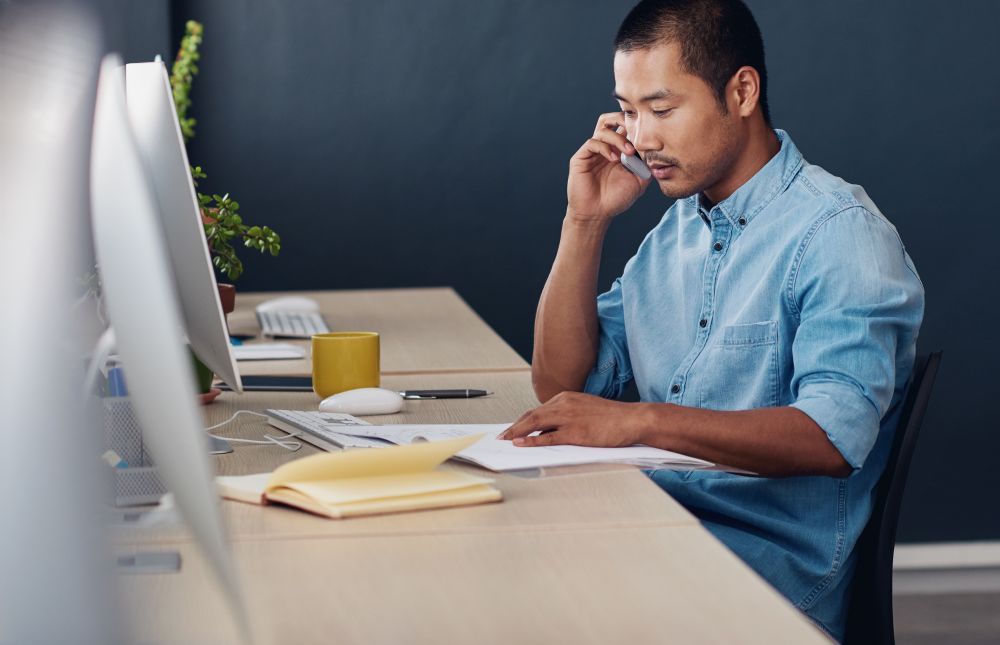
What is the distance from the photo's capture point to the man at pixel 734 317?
135 centimetres

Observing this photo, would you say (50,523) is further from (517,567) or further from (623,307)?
(623,307)

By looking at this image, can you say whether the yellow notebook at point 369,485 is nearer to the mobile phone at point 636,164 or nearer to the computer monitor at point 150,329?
the computer monitor at point 150,329

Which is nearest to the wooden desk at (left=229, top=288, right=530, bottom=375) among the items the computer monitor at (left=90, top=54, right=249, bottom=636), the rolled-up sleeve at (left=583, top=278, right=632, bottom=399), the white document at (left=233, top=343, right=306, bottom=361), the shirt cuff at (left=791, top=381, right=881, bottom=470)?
the white document at (left=233, top=343, right=306, bottom=361)

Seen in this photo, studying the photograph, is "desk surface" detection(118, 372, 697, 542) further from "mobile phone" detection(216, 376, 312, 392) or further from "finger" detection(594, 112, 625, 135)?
"finger" detection(594, 112, 625, 135)

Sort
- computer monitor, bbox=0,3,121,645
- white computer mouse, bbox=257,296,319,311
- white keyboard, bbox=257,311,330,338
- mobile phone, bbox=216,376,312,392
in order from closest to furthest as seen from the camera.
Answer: computer monitor, bbox=0,3,121,645
mobile phone, bbox=216,376,312,392
white keyboard, bbox=257,311,330,338
white computer mouse, bbox=257,296,319,311

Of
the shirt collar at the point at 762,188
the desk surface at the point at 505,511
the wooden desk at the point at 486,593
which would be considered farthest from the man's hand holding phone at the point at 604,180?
the wooden desk at the point at 486,593

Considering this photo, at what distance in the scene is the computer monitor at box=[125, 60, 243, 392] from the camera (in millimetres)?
1146

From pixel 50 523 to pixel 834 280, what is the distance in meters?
1.12

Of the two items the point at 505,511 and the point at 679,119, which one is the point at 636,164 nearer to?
the point at 679,119

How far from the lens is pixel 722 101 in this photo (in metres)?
1.69

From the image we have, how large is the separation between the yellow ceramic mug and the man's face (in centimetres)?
52

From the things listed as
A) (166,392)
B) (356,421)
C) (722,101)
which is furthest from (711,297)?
(166,392)

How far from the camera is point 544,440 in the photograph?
1.33 m

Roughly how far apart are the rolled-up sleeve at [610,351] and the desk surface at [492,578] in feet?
2.25
